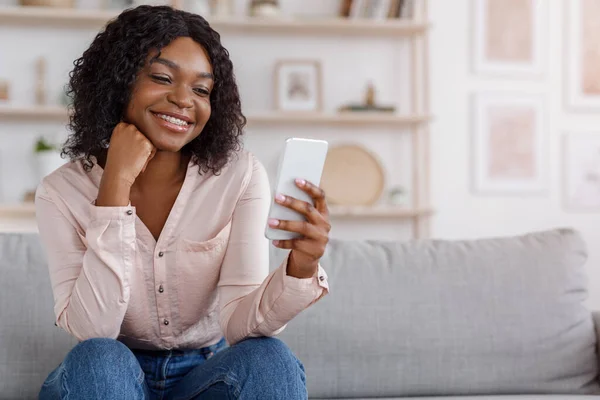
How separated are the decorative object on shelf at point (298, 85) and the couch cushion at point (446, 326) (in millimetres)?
2013

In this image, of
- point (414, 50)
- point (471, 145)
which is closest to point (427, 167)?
point (471, 145)

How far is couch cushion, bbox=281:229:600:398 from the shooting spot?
5.90 feet

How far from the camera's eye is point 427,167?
386 centimetres

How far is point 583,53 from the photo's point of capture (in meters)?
4.05

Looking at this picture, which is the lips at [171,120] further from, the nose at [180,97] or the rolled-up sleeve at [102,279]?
the rolled-up sleeve at [102,279]

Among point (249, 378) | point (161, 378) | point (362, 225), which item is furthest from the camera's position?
point (362, 225)

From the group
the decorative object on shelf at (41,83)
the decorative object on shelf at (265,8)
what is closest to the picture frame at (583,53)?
the decorative object on shelf at (265,8)

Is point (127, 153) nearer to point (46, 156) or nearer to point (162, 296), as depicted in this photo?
point (162, 296)

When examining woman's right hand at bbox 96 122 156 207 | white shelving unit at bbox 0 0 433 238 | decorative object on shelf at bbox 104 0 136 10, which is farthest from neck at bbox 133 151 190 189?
decorative object on shelf at bbox 104 0 136 10

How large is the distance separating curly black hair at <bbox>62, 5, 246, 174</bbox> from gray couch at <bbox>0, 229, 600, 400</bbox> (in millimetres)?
374

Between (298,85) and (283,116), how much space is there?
11.5 inches

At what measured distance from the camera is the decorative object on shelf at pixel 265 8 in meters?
3.72

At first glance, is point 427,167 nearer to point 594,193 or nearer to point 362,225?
point 362,225

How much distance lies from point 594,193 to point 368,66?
1.33 meters
